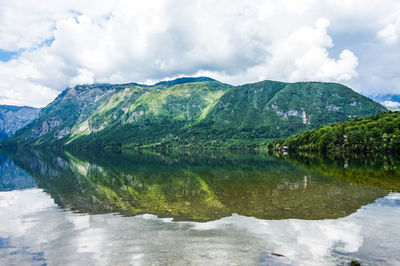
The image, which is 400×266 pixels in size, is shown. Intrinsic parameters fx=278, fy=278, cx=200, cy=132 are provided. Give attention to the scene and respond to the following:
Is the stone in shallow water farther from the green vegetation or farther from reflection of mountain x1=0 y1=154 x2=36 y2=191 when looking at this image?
the green vegetation

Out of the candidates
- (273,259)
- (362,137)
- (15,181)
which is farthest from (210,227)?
(362,137)

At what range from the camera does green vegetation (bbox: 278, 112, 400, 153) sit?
395 feet

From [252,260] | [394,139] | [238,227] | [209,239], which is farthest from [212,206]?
[394,139]

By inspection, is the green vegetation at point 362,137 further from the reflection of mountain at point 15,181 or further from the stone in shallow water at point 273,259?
the reflection of mountain at point 15,181

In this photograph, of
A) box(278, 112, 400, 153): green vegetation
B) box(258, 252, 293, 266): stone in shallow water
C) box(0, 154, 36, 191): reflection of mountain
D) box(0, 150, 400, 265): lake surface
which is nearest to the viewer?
box(258, 252, 293, 266): stone in shallow water

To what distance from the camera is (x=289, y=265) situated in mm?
14047

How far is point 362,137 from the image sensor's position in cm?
13162

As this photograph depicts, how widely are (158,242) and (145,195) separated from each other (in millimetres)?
18053

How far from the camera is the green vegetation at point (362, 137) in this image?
120m

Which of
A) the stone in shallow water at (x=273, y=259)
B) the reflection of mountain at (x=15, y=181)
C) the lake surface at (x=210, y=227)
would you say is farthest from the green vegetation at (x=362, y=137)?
the reflection of mountain at (x=15, y=181)

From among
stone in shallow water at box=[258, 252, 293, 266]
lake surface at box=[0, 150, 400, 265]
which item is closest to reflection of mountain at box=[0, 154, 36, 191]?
lake surface at box=[0, 150, 400, 265]

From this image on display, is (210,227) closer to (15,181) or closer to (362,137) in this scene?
(15,181)

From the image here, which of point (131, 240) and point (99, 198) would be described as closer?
point (131, 240)

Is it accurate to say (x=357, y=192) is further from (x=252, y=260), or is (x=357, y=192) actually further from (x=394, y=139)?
(x=394, y=139)
